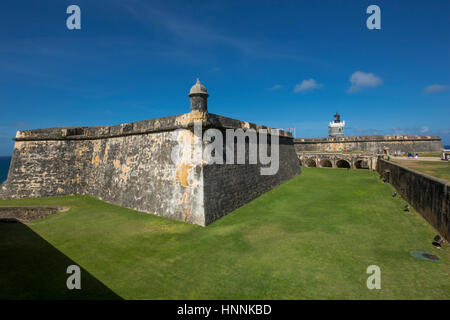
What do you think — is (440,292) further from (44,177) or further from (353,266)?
(44,177)

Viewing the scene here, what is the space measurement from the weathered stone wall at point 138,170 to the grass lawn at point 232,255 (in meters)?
0.98

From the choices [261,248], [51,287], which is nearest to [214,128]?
[261,248]

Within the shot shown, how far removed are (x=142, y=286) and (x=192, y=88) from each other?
7574 millimetres

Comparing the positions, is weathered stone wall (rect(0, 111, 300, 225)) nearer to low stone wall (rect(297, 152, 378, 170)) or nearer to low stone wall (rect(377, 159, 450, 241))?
low stone wall (rect(377, 159, 450, 241))

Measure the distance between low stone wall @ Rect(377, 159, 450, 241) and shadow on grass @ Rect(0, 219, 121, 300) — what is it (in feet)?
32.2

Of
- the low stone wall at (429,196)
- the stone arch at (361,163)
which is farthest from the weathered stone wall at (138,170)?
the stone arch at (361,163)

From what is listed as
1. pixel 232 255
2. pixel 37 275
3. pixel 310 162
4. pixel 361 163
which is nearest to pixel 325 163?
pixel 310 162

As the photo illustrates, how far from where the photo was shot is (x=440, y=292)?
456 cm

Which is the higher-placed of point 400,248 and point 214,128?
point 214,128

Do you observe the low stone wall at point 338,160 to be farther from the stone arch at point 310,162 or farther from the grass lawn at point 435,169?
the grass lawn at point 435,169

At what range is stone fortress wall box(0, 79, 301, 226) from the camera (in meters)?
9.54

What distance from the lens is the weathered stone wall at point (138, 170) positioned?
9.52m

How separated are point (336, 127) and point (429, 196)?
1779 inches

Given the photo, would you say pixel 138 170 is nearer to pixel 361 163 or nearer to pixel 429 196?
pixel 429 196
